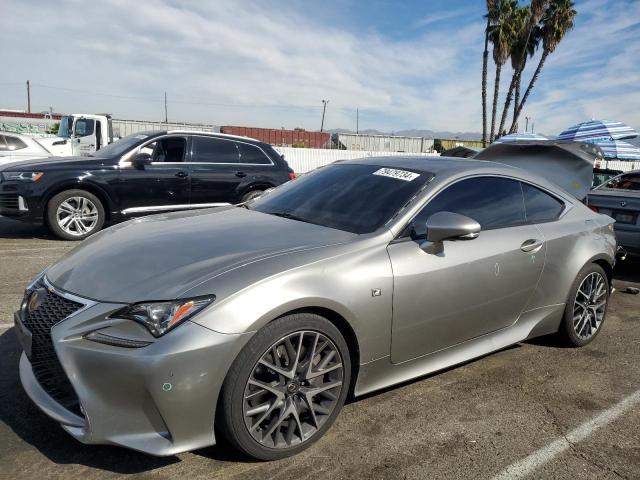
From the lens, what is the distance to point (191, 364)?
91.4 inches

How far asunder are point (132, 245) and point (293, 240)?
91 cm

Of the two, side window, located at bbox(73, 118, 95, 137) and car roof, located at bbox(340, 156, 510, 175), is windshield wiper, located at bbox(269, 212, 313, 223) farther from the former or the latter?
side window, located at bbox(73, 118, 95, 137)

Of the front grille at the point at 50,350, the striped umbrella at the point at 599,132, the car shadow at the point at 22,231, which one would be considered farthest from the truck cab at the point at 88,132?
the front grille at the point at 50,350

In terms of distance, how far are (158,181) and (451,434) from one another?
630 cm

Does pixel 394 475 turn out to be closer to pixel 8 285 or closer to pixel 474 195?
pixel 474 195

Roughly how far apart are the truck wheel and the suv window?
109 cm

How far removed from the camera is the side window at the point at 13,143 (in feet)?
37.9

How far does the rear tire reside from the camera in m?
4.21

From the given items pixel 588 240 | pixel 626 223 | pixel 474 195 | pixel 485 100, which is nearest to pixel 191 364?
pixel 474 195

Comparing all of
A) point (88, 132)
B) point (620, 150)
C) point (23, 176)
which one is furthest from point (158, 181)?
point (88, 132)

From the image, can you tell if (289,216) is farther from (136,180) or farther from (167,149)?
(167,149)

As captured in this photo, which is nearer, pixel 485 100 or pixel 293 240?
pixel 293 240

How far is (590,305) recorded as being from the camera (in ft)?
14.5

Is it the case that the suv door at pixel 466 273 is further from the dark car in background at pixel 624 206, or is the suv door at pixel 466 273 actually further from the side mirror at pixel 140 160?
the side mirror at pixel 140 160
